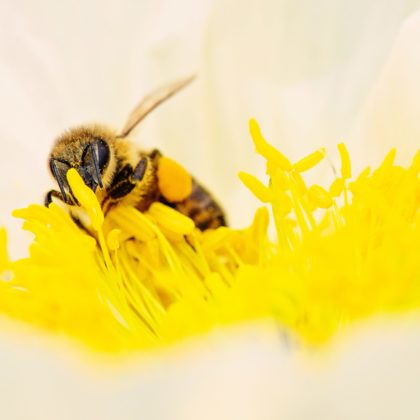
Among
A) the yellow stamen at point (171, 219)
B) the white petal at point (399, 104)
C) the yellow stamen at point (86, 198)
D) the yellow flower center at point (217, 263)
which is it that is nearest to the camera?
the yellow flower center at point (217, 263)

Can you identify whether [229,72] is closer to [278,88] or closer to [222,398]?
Answer: [278,88]

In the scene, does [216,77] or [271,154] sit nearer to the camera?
[271,154]

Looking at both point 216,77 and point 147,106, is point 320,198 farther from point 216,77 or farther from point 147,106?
point 216,77

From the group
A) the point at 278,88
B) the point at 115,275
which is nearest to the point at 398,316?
the point at 115,275

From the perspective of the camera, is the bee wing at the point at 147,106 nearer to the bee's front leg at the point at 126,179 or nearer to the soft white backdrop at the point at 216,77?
the bee's front leg at the point at 126,179

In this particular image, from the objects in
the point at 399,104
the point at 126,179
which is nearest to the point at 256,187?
the point at 126,179

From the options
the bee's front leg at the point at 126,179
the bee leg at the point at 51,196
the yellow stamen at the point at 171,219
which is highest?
the bee leg at the point at 51,196

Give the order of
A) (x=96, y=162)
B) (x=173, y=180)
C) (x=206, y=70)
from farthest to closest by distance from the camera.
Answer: (x=206, y=70) < (x=173, y=180) < (x=96, y=162)

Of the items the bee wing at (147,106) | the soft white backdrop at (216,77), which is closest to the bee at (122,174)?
the bee wing at (147,106)
